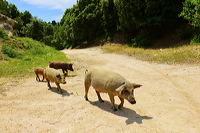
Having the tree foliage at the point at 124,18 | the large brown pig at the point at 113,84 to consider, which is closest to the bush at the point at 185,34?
the tree foliage at the point at 124,18

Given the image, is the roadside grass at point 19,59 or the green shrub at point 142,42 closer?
the roadside grass at point 19,59

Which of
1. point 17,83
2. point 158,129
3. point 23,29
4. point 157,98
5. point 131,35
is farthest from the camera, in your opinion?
point 23,29

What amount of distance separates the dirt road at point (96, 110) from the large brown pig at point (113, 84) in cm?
84

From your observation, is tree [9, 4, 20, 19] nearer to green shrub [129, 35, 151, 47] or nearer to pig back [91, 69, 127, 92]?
green shrub [129, 35, 151, 47]

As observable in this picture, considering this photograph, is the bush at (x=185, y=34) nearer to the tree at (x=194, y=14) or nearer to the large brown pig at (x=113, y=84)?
the tree at (x=194, y=14)

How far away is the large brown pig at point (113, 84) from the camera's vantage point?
19.3 feet

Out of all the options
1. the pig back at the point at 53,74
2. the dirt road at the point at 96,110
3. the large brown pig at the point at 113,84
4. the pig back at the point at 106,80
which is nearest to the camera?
the dirt road at the point at 96,110

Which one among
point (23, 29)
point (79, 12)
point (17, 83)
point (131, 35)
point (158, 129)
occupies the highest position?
point (79, 12)

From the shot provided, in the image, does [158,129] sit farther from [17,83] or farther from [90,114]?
[17,83]

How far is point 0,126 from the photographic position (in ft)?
19.2

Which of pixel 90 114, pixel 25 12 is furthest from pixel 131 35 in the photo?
pixel 25 12

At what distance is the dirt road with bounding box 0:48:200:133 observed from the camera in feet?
18.7

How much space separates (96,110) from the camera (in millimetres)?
6867

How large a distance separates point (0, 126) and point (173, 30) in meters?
24.3
